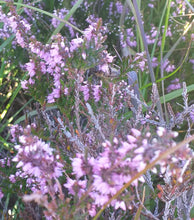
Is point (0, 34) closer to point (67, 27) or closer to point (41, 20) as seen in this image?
point (41, 20)

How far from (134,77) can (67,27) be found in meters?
1.15

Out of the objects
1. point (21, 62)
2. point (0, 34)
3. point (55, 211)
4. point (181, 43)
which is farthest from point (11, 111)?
point (55, 211)

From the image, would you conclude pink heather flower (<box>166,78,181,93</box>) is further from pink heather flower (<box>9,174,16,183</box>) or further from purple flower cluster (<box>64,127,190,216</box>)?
purple flower cluster (<box>64,127,190,216</box>)

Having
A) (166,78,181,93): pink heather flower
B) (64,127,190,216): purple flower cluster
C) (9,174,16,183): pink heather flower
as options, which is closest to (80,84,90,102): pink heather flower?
(9,174,16,183): pink heather flower

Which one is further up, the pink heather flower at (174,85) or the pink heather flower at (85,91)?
the pink heather flower at (85,91)

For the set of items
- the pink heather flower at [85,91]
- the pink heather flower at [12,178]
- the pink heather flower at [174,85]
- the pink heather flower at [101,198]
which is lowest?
the pink heather flower at [12,178]

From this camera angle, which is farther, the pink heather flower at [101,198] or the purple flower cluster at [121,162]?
the pink heather flower at [101,198]

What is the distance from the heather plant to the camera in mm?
784

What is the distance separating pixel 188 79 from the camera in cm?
252

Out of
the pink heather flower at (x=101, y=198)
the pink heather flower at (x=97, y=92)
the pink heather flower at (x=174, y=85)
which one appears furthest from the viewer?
the pink heather flower at (x=174, y=85)

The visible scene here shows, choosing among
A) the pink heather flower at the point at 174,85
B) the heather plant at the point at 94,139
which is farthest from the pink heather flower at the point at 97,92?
the pink heather flower at the point at 174,85

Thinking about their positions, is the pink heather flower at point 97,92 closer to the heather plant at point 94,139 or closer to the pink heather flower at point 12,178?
the heather plant at point 94,139

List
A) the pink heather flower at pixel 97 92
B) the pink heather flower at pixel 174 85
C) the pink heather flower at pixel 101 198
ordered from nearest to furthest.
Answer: the pink heather flower at pixel 101 198
the pink heather flower at pixel 97 92
the pink heather flower at pixel 174 85

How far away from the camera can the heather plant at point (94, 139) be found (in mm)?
784
